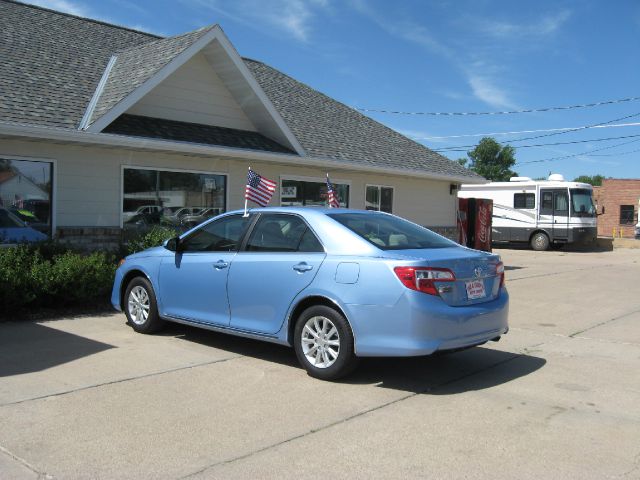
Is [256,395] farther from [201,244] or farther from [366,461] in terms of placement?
[201,244]

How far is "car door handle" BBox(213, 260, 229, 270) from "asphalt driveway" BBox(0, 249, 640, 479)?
3.04 ft

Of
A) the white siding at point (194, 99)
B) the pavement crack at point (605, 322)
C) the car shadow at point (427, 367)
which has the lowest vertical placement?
the car shadow at point (427, 367)

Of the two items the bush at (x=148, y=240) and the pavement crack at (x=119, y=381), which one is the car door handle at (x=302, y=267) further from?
the bush at (x=148, y=240)

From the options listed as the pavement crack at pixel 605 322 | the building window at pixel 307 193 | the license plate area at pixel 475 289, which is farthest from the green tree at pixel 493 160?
the license plate area at pixel 475 289

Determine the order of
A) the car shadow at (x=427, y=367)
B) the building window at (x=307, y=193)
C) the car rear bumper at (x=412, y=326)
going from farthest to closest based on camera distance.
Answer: the building window at (x=307, y=193)
the car shadow at (x=427, y=367)
the car rear bumper at (x=412, y=326)

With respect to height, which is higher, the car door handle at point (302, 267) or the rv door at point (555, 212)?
the rv door at point (555, 212)

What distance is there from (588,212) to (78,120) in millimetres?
22209

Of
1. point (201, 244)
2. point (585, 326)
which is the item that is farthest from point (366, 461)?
point (585, 326)

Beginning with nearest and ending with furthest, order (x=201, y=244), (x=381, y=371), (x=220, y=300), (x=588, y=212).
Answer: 1. (x=381, y=371)
2. (x=220, y=300)
3. (x=201, y=244)
4. (x=588, y=212)

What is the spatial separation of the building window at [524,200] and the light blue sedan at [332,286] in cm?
Answer: 2188

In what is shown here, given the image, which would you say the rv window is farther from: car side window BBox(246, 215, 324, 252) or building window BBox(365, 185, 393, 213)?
car side window BBox(246, 215, 324, 252)

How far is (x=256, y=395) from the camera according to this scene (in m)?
5.28

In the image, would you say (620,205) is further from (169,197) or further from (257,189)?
(257,189)

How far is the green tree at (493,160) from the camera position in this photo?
78.1 meters
